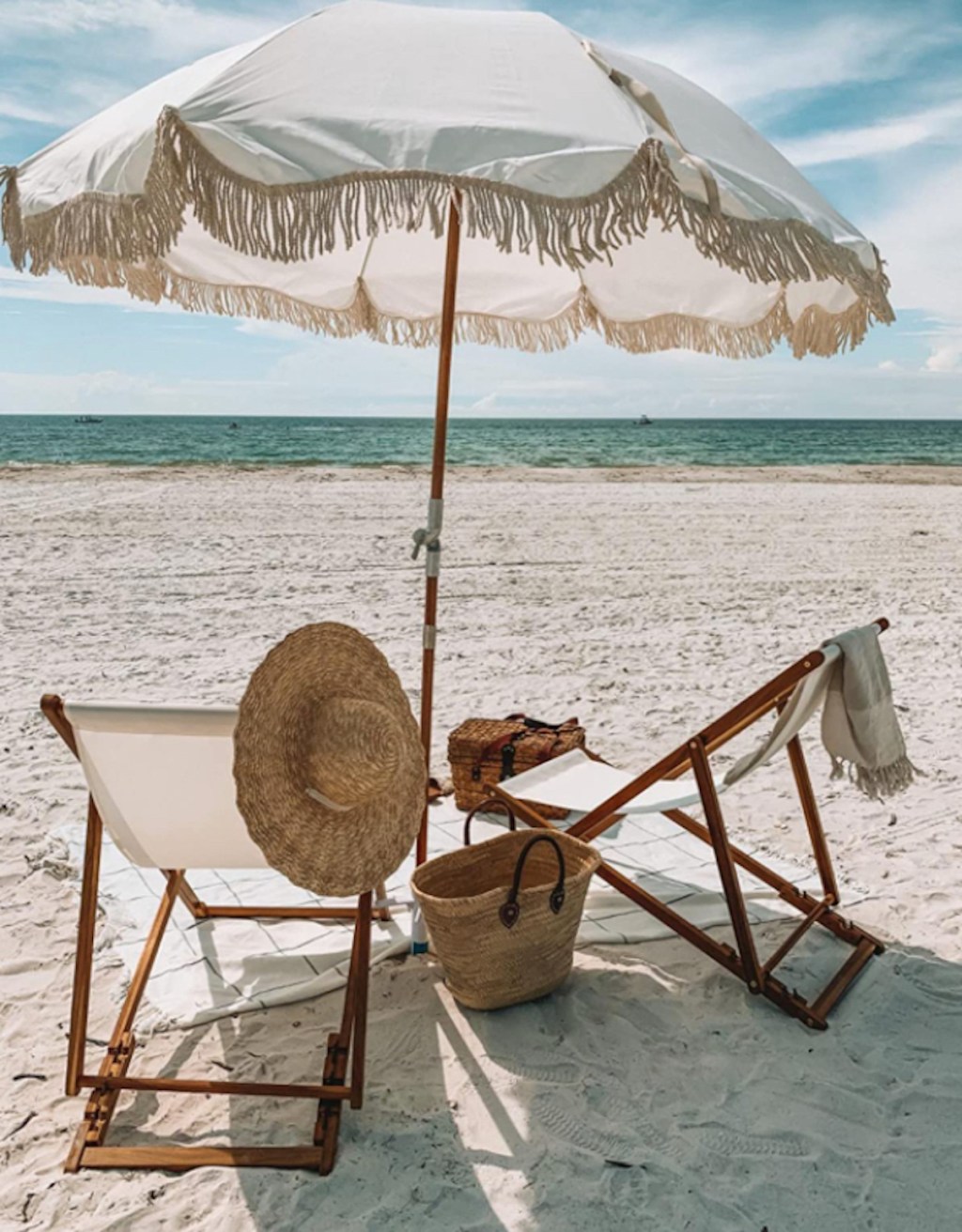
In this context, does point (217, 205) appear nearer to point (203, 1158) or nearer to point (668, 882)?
point (203, 1158)

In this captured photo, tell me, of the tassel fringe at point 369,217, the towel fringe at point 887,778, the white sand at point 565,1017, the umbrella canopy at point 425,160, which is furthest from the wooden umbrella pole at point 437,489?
the towel fringe at point 887,778

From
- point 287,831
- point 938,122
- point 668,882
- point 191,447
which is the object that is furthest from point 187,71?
point 191,447

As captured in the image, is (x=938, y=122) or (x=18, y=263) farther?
(x=938, y=122)

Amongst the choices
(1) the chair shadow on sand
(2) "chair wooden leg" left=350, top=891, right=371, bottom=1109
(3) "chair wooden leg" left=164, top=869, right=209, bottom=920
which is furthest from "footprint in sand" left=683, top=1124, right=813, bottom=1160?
(3) "chair wooden leg" left=164, top=869, right=209, bottom=920

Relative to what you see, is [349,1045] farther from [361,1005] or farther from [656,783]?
[656,783]

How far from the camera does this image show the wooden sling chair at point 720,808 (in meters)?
2.78

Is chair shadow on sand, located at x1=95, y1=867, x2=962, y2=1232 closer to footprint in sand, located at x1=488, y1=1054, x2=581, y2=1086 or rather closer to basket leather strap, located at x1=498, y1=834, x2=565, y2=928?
footprint in sand, located at x1=488, y1=1054, x2=581, y2=1086

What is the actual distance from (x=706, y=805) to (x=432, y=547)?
102cm

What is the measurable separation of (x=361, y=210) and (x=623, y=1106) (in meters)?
1.98

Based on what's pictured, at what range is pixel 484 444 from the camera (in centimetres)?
3856

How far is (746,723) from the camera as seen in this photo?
279 cm

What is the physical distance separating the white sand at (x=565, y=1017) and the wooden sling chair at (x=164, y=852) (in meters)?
0.06

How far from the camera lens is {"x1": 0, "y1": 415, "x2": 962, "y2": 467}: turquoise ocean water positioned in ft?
104

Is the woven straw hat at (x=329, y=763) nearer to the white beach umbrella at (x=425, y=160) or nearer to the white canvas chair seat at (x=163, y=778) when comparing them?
the white canvas chair seat at (x=163, y=778)
